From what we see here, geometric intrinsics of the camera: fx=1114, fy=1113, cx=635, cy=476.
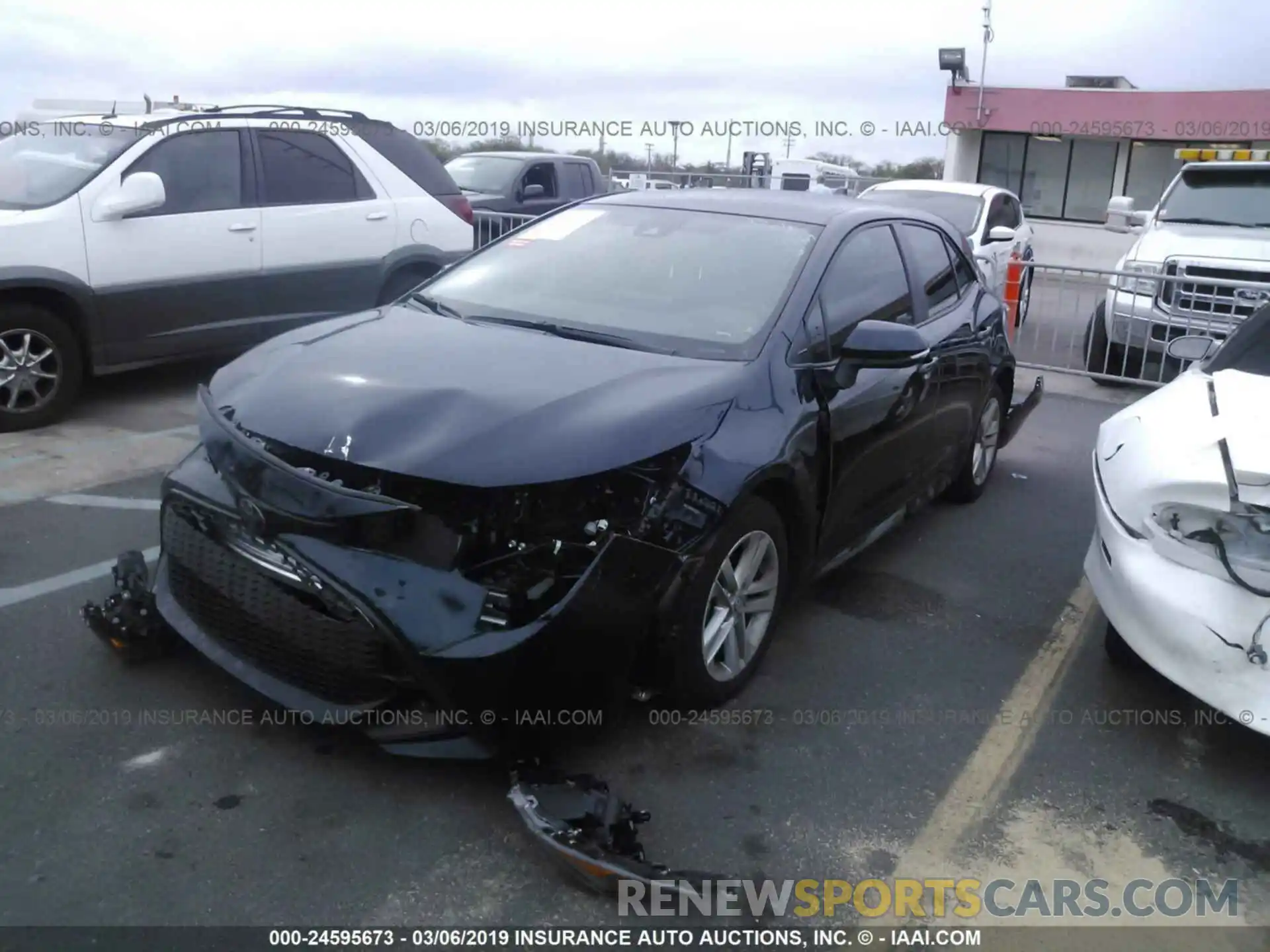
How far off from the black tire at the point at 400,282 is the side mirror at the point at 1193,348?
4983mm

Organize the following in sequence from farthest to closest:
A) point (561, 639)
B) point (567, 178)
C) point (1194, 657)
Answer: point (567, 178), point (1194, 657), point (561, 639)

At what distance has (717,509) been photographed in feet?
10.9

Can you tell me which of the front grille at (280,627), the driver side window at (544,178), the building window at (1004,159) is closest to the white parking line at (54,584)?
the front grille at (280,627)

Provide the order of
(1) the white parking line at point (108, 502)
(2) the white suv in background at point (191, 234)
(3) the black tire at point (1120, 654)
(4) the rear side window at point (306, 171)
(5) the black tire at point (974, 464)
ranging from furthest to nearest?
(4) the rear side window at point (306, 171) → (2) the white suv in background at point (191, 234) → (5) the black tire at point (974, 464) → (1) the white parking line at point (108, 502) → (3) the black tire at point (1120, 654)

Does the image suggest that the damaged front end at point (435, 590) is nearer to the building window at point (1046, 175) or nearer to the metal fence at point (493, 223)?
the metal fence at point (493, 223)

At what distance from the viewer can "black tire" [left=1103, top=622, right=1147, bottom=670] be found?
4109 mm

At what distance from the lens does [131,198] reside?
6.55m

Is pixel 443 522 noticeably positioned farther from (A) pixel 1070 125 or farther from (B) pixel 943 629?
(A) pixel 1070 125

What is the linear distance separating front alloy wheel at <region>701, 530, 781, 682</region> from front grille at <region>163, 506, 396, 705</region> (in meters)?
1.03

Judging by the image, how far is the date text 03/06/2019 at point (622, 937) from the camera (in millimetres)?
2623

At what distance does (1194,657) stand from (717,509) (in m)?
1.53

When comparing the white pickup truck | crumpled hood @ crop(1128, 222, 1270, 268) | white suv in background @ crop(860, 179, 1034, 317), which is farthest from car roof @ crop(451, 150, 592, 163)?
crumpled hood @ crop(1128, 222, 1270, 268)

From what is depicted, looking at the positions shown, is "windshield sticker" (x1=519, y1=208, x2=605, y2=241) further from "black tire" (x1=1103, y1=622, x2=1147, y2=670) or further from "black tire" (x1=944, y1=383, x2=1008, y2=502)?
"black tire" (x1=1103, y1=622, x2=1147, y2=670)

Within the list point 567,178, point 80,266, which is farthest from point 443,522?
point 567,178
